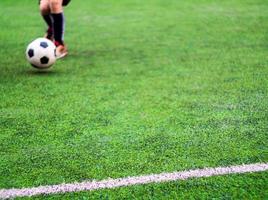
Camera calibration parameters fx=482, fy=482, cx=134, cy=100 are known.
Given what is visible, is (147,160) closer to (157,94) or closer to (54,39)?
(157,94)

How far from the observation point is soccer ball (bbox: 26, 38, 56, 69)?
5.26 m

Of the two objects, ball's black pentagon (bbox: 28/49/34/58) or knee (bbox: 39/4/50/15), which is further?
knee (bbox: 39/4/50/15)

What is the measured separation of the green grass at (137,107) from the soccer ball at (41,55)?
126 mm

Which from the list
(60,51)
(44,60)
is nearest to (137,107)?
(44,60)

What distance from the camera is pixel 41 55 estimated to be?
17.3 feet

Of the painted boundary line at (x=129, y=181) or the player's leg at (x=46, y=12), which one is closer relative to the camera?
the painted boundary line at (x=129, y=181)

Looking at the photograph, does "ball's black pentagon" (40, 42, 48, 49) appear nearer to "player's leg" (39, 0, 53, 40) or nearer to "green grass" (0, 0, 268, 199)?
"green grass" (0, 0, 268, 199)

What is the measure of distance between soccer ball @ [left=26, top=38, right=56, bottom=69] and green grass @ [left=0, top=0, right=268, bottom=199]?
13cm

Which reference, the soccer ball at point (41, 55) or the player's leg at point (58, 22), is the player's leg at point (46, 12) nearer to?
the player's leg at point (58, 22)

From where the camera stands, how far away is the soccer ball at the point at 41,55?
526 centimetres

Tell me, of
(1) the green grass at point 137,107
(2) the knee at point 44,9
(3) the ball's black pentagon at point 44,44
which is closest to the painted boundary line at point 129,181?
(1) the green grass at point 137,107

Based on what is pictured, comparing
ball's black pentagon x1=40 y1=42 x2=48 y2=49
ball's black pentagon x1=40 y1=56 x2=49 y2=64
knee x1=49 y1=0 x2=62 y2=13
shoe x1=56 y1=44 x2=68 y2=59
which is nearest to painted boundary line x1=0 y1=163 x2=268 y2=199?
ball's black pentagon x1=40 y1=56 x2=49 y2=64

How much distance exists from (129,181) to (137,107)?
4.71 feet

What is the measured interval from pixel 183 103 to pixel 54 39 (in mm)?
2805
